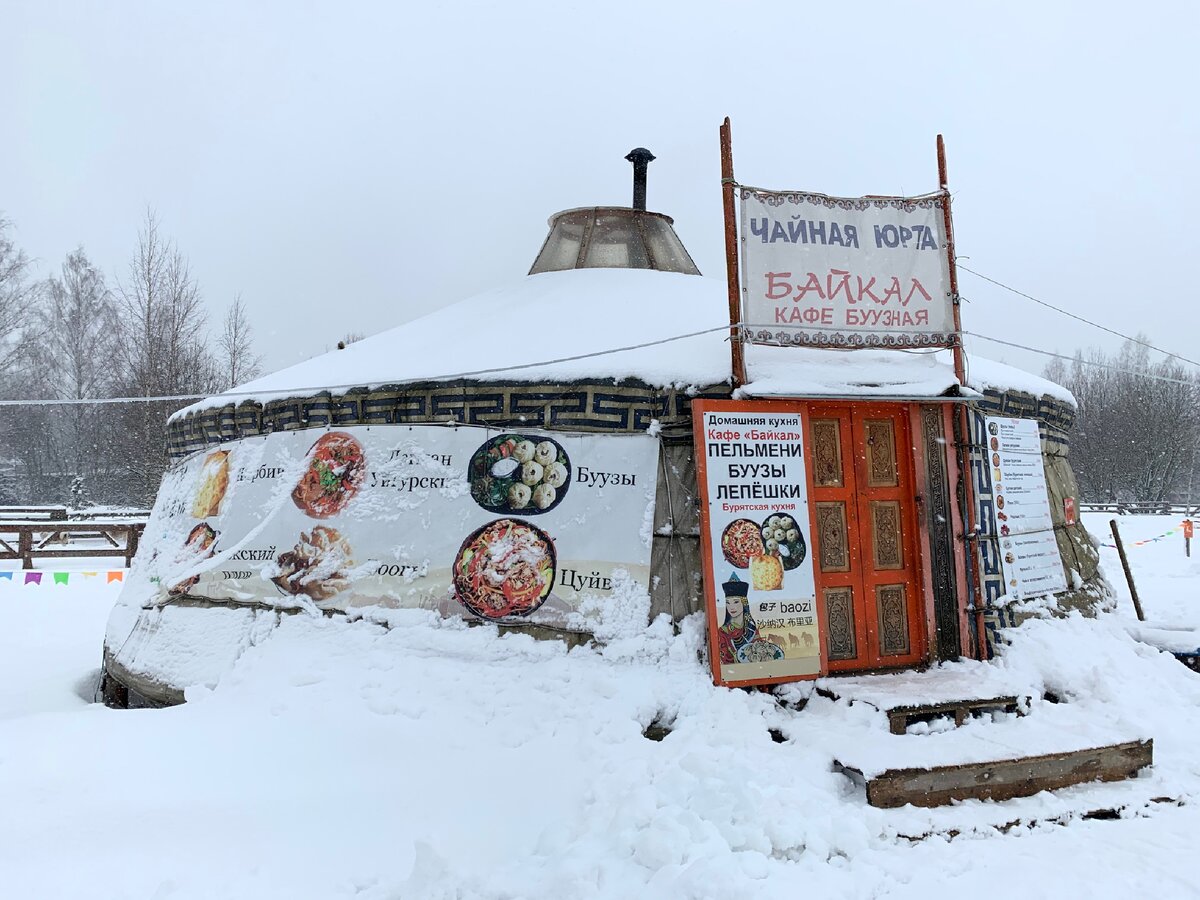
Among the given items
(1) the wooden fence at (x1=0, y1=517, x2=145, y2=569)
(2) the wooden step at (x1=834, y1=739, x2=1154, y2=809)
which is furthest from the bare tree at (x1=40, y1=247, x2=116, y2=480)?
(2) the wooden step at (x1=834, y1=739, x2=1154, y2=809)

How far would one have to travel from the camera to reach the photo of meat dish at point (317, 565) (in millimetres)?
4707

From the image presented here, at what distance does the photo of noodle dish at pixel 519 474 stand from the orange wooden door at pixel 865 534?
1449 mm

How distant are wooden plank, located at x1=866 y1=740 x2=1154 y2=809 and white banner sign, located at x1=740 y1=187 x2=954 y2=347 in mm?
2262

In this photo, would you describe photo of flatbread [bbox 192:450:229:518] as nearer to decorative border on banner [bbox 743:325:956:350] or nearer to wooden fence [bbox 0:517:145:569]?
decorative border on banner [bbox 743:325:956:350]

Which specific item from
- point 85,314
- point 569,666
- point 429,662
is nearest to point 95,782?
point 429,662

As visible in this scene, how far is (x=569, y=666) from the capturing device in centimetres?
418

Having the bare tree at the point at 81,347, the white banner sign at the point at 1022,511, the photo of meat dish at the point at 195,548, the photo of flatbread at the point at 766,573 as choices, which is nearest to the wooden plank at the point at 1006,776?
the photo of flatbread at the point at 766,573

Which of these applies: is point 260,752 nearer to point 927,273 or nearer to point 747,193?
point 747,193

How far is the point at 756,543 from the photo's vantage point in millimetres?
4375

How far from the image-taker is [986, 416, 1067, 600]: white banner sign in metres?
5.09

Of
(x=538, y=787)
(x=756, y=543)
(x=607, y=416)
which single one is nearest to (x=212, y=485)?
(x=607, y=416)

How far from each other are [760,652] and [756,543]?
57cm

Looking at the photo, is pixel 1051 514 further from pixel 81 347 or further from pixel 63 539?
pixel 81 347

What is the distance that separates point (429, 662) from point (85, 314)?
2959 cm
